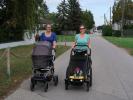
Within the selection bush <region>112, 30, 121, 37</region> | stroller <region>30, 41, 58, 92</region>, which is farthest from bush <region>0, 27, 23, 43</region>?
bush <region>112, 30, 121, 37</region>

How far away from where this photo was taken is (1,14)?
115 feet

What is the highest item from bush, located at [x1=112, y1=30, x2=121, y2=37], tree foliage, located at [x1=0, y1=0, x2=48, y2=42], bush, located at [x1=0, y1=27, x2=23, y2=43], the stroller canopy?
tree foliage, located at [x1=0, y1=0, x2=48, y2=42]

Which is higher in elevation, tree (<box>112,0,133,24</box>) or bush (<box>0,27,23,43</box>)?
tree (<box>112,0,133,24</box>)

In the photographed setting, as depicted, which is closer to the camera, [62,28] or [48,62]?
[48,62]

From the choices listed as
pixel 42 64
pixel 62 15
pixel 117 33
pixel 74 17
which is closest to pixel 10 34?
pixel 42 64

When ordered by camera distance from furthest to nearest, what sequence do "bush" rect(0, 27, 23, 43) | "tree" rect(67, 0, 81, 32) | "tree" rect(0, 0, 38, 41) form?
1. "tree" rect(67, 0, 81, 32)
2. "bush" rect(0, 27, 23, 43)
3. "tree" rect(0, 0, 38, 41)

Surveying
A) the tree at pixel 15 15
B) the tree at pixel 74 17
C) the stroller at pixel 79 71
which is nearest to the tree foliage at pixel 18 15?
the tree at pixel 15 15

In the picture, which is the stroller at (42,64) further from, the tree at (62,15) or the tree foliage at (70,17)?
the tree at (62,15)

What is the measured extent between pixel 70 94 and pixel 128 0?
346 feet

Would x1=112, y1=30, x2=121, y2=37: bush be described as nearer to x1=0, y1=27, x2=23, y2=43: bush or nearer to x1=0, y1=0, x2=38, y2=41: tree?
x1=0, y1=27, x2=23, y2=43: bush

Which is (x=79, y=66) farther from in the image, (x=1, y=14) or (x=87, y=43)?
(x=1, y=14)

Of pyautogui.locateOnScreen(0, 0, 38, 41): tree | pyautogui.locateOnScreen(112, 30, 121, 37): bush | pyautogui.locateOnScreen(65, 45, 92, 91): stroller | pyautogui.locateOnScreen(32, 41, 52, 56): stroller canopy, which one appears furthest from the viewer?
pyautogui.locateOnScreen(112, 30, 121, 37): bush

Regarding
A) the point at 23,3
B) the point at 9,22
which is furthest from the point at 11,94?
the point at 9,22

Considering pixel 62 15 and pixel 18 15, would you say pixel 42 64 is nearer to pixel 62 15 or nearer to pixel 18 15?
pixel 18 15
